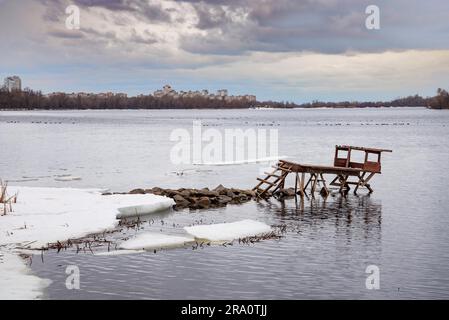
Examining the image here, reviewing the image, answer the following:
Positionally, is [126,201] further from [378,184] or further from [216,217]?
[378,184]

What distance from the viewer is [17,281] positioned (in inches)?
584

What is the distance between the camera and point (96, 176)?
133 feet

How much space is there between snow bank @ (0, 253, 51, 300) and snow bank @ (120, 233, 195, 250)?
12.1ft

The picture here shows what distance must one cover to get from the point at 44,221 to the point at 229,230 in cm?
691

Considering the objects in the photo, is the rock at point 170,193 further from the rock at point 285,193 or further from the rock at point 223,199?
the rock at point 285,193

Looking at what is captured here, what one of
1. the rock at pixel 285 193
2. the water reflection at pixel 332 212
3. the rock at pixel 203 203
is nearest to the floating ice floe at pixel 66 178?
the rock at pixel 203 203

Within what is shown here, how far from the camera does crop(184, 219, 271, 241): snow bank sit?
2052 centimetres

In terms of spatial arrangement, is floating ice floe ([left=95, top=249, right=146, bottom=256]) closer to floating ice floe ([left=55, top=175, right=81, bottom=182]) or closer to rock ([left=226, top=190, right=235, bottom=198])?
rock ([left=226, top=190, right=235, bottom=198])

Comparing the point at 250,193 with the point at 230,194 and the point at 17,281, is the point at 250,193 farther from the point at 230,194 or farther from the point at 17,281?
the point at 17,281

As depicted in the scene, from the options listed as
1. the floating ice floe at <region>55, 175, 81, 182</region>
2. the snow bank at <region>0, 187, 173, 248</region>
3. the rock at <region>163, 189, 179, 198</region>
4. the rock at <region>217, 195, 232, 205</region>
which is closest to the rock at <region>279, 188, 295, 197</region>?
the rock at <region>217, 195, 232, 205</region>

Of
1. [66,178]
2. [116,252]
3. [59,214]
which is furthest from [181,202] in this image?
[66,178]

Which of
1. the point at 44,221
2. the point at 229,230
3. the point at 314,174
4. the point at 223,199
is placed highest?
the point at 314,174
